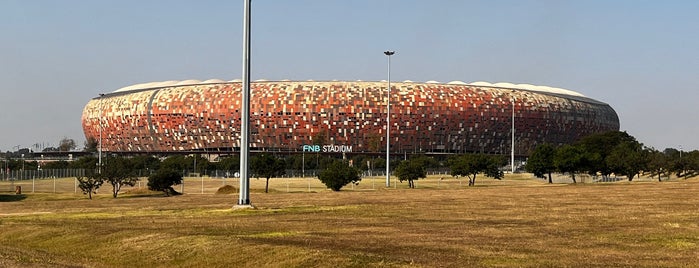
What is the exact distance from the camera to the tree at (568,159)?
96.4 m

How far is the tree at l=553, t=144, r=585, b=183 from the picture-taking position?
Answer: 9644 centimetres

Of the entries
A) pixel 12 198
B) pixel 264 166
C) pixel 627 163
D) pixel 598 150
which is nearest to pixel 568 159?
pixel 627 163

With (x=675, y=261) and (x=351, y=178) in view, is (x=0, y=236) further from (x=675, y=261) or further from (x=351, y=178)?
(x=351, y=178)

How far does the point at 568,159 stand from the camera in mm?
96438

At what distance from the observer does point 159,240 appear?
74.9ft

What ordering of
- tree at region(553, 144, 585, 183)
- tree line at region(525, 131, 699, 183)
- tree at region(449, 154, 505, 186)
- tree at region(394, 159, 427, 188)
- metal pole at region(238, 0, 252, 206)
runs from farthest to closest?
tree at region(449, 154, 505, 186) → tree line at region(525, 131, 699, 183) → tree at region(553, 144, 585, 183) → tree at region(394, 159, 427, 188) → metal pole at region(238, 0, 252, 206)

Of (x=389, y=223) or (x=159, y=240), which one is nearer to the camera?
(x=159, y=240)

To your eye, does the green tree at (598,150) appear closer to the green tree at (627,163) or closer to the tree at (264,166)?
the green tree at (627,163)

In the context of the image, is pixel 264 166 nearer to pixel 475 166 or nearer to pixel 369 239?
pixel 475 166

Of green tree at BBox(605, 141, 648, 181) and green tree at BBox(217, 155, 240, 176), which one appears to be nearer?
green tree at BBox(605, 141, 648, 181)

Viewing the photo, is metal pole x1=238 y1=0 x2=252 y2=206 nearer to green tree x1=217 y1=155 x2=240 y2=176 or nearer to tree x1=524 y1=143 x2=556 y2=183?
tree x1=524 y1=143 x2=556 y2=183

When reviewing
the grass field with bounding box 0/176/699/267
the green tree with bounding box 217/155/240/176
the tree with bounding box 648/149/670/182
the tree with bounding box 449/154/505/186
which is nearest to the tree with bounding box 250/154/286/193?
the tree with bounding box 449/154/505/186

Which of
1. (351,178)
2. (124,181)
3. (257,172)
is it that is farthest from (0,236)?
(257,172)

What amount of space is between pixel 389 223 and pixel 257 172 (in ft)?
190
